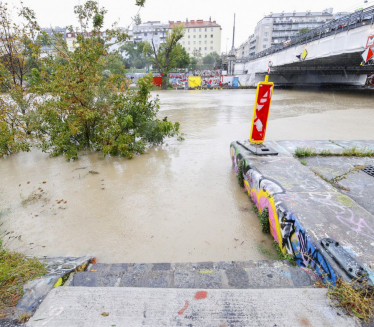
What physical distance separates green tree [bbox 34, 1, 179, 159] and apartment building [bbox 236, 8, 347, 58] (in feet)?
272

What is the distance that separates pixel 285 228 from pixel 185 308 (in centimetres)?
158

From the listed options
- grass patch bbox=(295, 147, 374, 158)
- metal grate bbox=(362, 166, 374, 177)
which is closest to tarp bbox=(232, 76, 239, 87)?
grass patch bbox=(295, 147, 374, 158)

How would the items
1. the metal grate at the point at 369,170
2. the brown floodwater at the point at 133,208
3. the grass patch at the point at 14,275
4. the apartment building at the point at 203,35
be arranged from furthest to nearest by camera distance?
1. the apartment building at the point at 203,35
2. the metal grate at the point at 369,170
3. the brown floodwater at the point at 133,208
4. the grass patch at the point at 14,275

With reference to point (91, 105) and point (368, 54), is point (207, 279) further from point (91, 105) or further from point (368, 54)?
point (368, 54)

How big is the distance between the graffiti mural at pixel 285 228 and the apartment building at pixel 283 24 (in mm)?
86468

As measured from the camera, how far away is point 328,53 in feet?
57.3

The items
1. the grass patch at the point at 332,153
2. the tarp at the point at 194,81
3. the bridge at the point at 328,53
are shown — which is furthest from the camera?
the tarp at the point at 194,81

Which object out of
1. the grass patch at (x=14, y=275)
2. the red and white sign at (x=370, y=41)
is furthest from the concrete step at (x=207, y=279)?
the red and white sign at (x=370, y=41)

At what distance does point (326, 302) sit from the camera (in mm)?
1646

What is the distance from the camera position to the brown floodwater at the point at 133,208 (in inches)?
127

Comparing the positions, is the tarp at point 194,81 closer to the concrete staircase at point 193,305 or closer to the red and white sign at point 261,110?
the red and white sign at point 261,110

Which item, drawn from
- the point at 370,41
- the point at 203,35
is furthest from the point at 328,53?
the point at 203,35

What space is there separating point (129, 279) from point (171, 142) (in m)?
6.67

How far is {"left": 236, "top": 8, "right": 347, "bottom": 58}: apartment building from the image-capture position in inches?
3044
